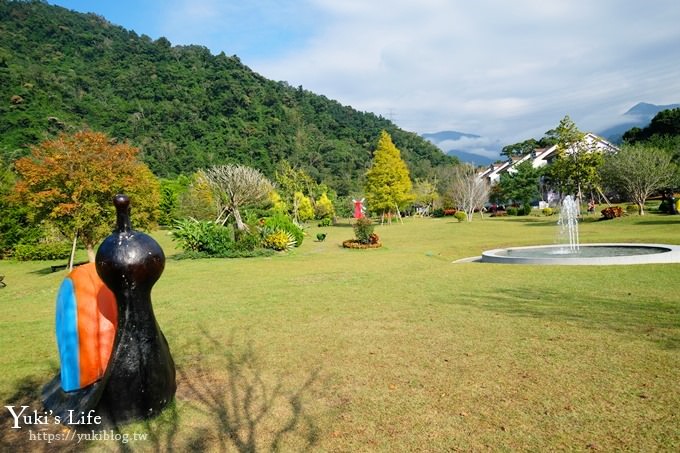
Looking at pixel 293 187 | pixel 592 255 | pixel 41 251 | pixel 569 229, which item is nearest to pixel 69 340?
pixel 592 255

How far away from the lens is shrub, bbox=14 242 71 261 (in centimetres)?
2489

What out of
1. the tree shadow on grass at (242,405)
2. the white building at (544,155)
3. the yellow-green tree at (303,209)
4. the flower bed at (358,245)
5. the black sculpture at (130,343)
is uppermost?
the white building at (544,155)

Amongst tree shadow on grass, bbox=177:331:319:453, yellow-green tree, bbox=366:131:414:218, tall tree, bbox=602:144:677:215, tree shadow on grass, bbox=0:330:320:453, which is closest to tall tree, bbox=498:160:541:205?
yellow-green tree, bbox=366:131:414:218

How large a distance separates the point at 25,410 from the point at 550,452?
5.00 m

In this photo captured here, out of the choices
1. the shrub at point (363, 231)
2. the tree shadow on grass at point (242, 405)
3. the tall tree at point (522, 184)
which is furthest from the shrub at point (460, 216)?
the tree shadow on grass at point (242, 405)

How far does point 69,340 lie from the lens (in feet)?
14.4

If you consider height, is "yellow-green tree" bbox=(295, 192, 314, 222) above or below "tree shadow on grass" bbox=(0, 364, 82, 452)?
above

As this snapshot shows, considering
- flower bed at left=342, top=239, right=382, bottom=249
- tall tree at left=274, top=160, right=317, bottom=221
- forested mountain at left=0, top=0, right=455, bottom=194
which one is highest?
forested mountain at left=0, top=0, right=455, bottom=194

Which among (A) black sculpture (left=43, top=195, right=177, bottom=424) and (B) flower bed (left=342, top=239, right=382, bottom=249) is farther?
(B) flower bed (left=342, top=239, right=382, bottom=249)

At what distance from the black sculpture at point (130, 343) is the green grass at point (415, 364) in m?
0.23

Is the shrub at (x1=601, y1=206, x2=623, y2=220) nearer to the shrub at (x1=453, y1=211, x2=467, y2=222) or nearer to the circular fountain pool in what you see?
the shrub at (x1=453, y1=211, x2=467, y2=222)

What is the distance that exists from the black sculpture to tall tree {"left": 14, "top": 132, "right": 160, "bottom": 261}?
14.7 m

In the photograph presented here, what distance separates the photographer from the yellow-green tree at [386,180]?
44.6 metres

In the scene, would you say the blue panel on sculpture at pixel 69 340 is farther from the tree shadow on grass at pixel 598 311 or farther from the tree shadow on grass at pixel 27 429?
the tree shadow on grass at pixel 598 311
